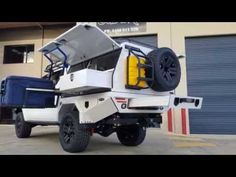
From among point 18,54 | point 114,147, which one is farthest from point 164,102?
point 18,54

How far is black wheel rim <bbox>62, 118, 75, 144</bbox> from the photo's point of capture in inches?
182

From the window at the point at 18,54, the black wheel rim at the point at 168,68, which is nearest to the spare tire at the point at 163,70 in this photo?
the black wheel rim at the point at 168,68

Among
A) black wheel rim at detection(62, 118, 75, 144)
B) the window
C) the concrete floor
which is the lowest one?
the concrete floor

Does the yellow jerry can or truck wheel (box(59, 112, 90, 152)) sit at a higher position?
the yellow jerry can

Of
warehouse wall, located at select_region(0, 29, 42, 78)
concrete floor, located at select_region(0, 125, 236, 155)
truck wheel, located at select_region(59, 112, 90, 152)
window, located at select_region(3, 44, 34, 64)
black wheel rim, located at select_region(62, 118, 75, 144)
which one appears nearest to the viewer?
truck wheel, located at select_region(59, 112, 90, 152)

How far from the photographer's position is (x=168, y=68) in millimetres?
4461

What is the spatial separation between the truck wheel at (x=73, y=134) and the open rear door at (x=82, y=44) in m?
1.18

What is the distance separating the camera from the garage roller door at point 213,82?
34.0ft

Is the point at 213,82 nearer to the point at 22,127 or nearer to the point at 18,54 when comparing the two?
the point at 22,127

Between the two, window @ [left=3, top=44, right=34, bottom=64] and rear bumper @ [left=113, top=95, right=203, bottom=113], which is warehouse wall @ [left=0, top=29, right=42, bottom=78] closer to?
window @ [left=3, top=44, right=34, bottom=64]

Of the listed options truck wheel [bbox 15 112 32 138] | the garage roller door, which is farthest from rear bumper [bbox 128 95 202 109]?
the garage roller door

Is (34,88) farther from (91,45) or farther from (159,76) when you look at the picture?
(159,76)

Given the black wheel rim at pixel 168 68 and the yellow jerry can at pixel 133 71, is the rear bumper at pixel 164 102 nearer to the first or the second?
the yellow jerry can at pixel 133 71

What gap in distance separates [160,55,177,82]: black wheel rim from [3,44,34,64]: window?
12.1 m
